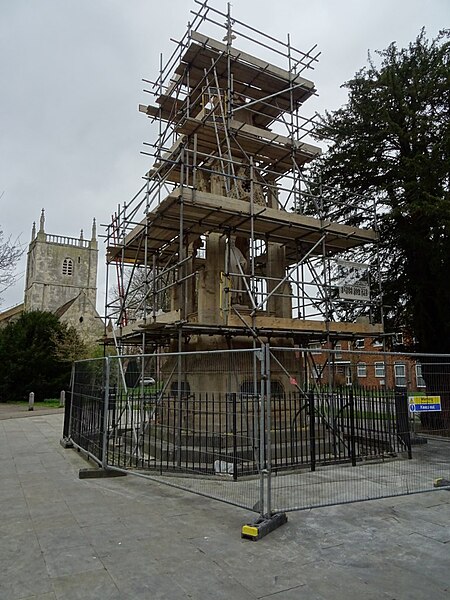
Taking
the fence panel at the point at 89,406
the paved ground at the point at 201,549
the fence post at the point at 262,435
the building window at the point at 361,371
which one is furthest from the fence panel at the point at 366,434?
A: the fence panel at the point at 89,406

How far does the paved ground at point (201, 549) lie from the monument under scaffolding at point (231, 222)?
4512 mm

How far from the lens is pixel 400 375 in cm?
898

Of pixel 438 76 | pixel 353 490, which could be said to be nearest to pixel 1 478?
pixel 353 490

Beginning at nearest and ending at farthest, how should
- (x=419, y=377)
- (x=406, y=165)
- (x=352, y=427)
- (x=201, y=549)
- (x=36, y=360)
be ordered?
(x=201, y=549) → (x=419, y=377) → (x=352, y=427) → (x=406, y=165) → (x=36, y=360)

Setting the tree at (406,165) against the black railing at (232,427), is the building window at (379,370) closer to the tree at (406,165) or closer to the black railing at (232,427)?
the black railing at (232,427)

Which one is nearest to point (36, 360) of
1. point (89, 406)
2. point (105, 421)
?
point (89, 406)

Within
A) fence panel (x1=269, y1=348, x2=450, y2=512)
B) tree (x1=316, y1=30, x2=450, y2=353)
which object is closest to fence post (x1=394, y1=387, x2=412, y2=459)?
fence panel (x1=269, y1=348, x2=450, y2=512)

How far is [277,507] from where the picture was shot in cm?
636

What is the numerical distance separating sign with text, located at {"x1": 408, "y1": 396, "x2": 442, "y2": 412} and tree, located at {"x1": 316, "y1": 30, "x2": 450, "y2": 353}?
719cm

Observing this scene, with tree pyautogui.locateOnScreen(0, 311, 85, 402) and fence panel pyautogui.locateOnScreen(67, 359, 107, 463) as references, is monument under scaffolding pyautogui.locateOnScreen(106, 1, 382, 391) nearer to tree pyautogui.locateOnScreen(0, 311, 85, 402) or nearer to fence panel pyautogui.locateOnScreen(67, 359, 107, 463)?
fence panel pyautogui.locateOnScreen(67, 359, 107, 463)

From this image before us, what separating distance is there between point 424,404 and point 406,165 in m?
9.49

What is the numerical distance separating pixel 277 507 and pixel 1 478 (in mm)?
5174

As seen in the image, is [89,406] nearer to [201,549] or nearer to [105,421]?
[105,421]

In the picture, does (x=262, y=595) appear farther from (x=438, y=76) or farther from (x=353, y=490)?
(x=438, y=76)
